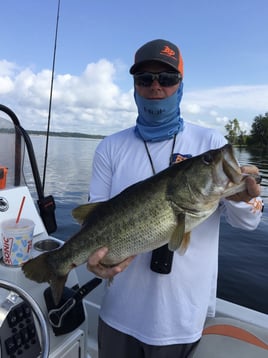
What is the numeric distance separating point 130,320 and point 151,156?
1191 mm

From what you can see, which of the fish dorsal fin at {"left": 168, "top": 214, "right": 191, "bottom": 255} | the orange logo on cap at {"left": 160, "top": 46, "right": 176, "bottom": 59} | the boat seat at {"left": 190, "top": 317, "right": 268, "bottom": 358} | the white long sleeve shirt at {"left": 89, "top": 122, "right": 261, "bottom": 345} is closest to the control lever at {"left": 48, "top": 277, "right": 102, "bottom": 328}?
the white long sleeve shirt at {"left": 89, "top": 122, "right": 261, "bottom": 345}

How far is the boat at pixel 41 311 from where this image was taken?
203 centimetres

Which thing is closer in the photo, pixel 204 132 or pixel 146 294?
pixel 146 294

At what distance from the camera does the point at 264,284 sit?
735cm

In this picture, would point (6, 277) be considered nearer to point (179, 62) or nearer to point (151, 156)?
point (151, 156)

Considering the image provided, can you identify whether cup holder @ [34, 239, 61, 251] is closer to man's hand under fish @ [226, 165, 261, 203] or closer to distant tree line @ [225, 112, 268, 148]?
man's hand under fish @ [226, 165, 261, 203]

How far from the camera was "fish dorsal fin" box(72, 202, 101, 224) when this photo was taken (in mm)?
2287

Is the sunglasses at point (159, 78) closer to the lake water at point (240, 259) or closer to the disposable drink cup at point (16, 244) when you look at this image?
the disposable drink cup at point (16, 244)

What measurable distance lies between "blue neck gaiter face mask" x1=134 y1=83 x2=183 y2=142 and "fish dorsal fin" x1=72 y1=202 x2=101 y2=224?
0.65 m

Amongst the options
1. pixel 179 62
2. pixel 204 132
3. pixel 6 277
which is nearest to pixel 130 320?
pixel 6 277

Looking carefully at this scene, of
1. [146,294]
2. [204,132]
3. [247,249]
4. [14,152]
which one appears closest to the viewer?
[146,294]

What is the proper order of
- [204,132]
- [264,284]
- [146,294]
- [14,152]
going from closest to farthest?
1. [146,294]
2. [204,132]
3. [14,152]
4. [264,284]

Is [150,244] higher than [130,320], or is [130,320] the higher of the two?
[150,244]

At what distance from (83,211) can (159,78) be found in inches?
44.2
